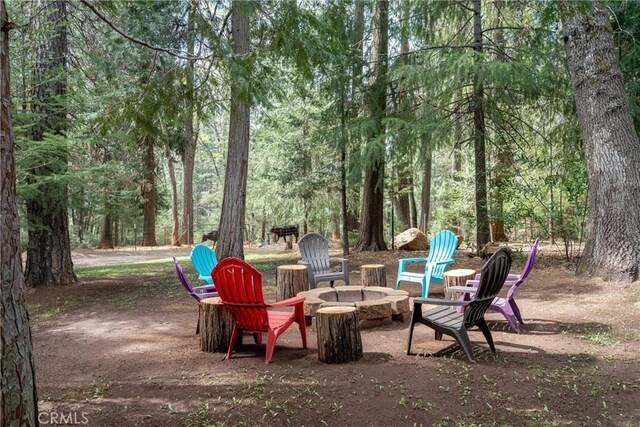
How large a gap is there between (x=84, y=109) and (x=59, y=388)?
5978 millimetres

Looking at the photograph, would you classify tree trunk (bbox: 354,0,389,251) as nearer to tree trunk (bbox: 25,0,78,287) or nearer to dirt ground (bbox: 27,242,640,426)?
dirt ground (bbox: 27,242,640,426)

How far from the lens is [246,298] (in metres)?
3.96

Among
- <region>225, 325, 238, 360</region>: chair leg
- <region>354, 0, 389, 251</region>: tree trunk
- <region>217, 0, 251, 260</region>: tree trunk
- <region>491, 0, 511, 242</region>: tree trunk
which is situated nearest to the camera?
<region>225, 325, 238, 360</region>: chair leg

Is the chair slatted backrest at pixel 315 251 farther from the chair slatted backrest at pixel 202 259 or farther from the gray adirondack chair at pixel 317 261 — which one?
the chair slatted backrest at pixel 202 259

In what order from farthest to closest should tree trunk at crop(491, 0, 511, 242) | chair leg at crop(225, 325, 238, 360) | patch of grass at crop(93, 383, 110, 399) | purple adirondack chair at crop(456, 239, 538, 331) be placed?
1. tree trunk at crop(491, 0, 511, 242)
2. purple adirondack chair at crop(456, 239, 538, 331)
3. chair leg at crop(225, 325, 238, 360)
4. patch of grass at crop(93, 383, 110, 399)

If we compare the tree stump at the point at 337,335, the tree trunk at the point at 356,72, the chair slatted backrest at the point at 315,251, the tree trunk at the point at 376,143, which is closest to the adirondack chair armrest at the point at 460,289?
the tree stump at the point at 337,335

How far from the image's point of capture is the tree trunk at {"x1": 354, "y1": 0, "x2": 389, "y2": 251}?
35.1 ft

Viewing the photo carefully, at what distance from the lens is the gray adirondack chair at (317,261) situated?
654cm

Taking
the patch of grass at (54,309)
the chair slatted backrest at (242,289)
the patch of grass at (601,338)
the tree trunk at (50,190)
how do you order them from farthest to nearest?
the tree trunk at (50,190)
the patch of grass at (54,309)
the patch of grass at (601,338)
the chair slatted backrest at (242,289)

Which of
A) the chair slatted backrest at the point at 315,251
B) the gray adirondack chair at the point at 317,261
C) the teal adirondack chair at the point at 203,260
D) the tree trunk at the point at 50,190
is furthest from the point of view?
the tree trunk at the point at 50,190

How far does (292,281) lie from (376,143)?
4792 mm

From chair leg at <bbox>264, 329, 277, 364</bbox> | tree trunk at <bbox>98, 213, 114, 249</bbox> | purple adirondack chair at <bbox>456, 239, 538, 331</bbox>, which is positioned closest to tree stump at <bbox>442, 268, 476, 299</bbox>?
purple adirondack chair at <bbox>456, 239, 538, 331</bbox>

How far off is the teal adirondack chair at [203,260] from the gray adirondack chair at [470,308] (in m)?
2.82

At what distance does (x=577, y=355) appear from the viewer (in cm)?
392
